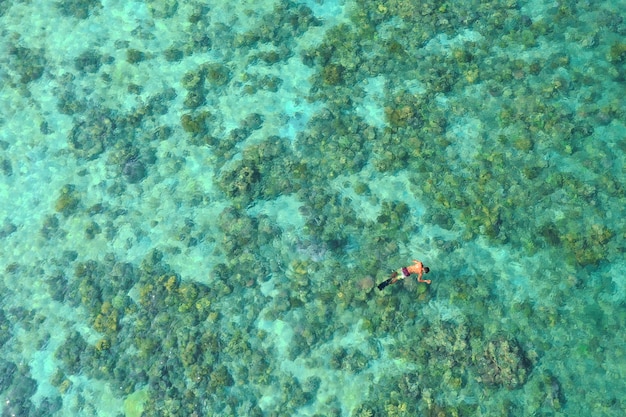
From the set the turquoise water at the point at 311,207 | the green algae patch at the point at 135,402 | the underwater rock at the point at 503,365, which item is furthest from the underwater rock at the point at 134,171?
the underwater rock at the point at 503,365

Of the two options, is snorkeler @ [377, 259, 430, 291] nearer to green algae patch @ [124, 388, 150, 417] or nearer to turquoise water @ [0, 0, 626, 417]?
turquoise water @ [0, 0, 626, 417]

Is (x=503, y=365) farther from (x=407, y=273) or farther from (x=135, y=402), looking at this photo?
(x=135, y=402)

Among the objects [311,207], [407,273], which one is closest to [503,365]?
[407,273]

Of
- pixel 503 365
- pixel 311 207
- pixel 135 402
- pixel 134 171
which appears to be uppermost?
pixel 134 171

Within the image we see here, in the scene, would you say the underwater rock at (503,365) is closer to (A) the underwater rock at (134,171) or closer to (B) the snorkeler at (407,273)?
(B) the snorkeler at (407,273)

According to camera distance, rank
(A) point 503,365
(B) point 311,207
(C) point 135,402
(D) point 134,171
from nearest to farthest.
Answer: (A) point 503,365 < (C) point 135,402 < (B) point 311,207 < (D) point 134,171

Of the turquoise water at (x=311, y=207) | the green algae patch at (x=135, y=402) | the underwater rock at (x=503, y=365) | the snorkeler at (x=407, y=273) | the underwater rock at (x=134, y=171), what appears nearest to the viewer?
the underwater rock at (x=503, y=365)
